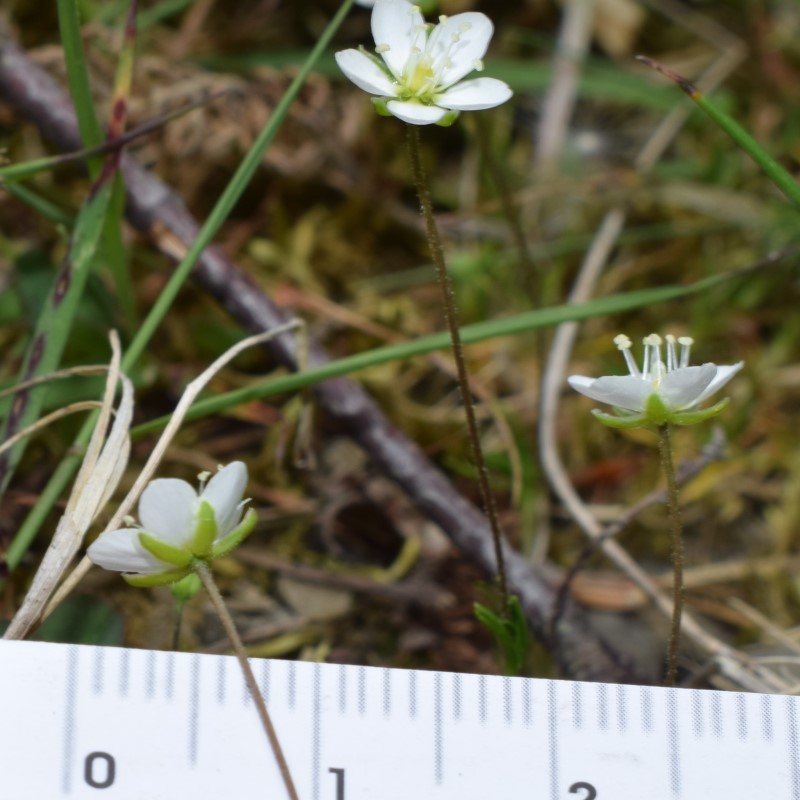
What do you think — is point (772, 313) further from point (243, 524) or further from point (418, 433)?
point (243, 524)

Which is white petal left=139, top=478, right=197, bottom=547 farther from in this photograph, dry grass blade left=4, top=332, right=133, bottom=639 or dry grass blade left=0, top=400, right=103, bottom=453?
dry grass blade left=0, top=400, right=103, bottom=453

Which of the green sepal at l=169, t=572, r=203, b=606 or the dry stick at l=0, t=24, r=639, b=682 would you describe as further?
the dry stick at l=0, t=24, r=639, b=682

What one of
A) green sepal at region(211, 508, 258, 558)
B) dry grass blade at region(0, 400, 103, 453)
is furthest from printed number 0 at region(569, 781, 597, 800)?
dry grass blade at region(0, 400, 103, 453)

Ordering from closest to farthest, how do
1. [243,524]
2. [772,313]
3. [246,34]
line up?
[243,524], [772,313], [246,34]

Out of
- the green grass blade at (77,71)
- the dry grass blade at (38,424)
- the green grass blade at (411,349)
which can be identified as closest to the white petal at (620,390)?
the green grass blade at (411,349)

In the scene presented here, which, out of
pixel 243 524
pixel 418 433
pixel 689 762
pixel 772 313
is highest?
pixel 772 313

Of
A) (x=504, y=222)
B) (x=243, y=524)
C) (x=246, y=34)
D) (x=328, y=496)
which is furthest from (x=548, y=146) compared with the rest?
(x=243, y=524)

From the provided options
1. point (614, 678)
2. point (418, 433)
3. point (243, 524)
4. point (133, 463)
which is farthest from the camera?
point (418, 433)
